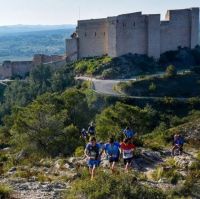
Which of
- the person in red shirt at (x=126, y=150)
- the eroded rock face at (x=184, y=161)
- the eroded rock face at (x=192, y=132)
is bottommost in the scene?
the eroded rock face at (x=192, y=132)

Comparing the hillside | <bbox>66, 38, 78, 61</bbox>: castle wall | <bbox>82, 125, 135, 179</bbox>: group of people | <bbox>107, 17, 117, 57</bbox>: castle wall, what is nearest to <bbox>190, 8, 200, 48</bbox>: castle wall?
<bbox>107, 17, 117, 57</bbox>: castle wall

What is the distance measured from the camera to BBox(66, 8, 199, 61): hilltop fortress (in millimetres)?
61062

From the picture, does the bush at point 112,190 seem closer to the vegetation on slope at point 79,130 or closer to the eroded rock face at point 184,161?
the vegetation on slope at point 79,130

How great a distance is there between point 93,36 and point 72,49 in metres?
3.74

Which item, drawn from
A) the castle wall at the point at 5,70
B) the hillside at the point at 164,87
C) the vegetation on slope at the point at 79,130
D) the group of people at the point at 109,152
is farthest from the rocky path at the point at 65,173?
the castle wall at the point at 5,70

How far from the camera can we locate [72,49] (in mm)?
66375

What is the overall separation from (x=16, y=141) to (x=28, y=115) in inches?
94.9

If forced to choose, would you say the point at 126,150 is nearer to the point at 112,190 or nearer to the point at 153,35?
the point at 112,190

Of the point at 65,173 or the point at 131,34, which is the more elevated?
the point at 131,34

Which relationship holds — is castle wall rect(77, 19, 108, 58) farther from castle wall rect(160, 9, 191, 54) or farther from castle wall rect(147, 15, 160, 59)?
castle wall rect(160, 9, 191, 54)

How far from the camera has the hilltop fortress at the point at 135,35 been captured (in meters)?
61.1

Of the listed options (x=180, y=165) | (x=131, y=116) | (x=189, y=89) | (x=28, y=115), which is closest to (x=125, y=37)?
(x=189, y=89)

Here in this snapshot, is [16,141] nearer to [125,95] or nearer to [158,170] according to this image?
[158,170]

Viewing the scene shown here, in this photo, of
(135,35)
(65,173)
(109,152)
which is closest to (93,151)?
(109,152)
